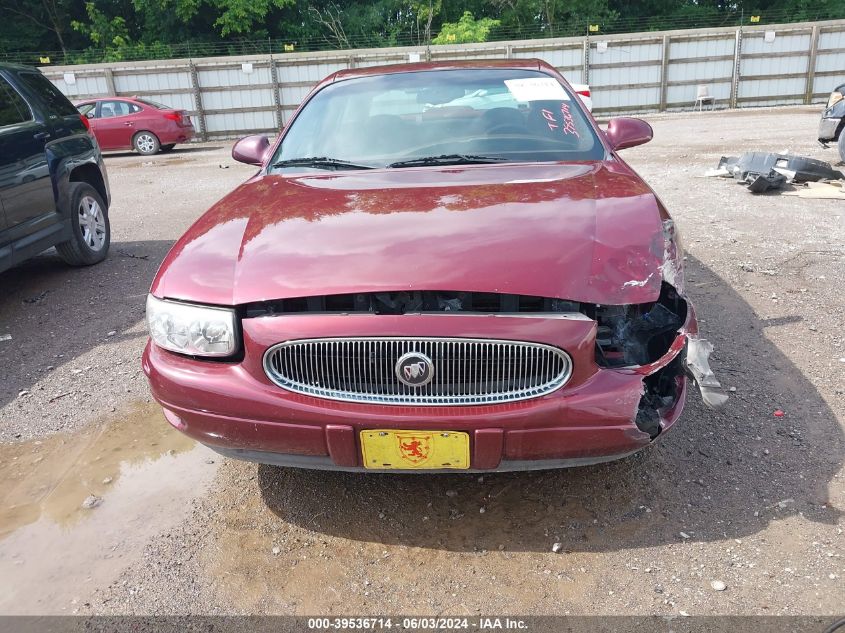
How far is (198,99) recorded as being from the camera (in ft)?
65.1

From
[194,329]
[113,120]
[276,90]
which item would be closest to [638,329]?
[194,329]

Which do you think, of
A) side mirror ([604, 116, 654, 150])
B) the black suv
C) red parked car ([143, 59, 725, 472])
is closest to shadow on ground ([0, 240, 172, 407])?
the black suv

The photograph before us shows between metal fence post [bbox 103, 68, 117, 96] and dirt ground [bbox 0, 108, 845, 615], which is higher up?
metal fence post [bbox 103, 68, 117, 96]

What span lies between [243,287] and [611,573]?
1.48 metres

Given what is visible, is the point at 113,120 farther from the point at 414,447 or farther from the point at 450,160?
the point at 414,447

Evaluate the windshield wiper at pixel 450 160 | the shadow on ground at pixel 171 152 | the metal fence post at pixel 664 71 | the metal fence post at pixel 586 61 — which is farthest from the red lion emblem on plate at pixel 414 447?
the metal fence post at pixel 664 71

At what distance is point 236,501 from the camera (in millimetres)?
2545

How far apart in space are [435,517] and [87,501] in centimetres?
138

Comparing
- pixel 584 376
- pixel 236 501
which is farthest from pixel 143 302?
pixel 584 376

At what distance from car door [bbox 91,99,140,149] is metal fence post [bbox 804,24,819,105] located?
61.9 ft

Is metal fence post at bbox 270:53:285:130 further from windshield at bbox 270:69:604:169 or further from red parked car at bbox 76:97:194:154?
windshield at bbox 270:69:604:169

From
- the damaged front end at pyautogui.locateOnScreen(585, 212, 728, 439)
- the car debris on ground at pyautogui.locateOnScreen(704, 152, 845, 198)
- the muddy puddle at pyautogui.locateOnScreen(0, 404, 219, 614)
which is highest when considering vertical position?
the damaged front end at pyautogui.locateOnScreen(585, 212, 728, 439)

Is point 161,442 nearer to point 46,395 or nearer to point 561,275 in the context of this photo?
point 46,395

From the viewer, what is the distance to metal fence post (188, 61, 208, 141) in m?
19.6
